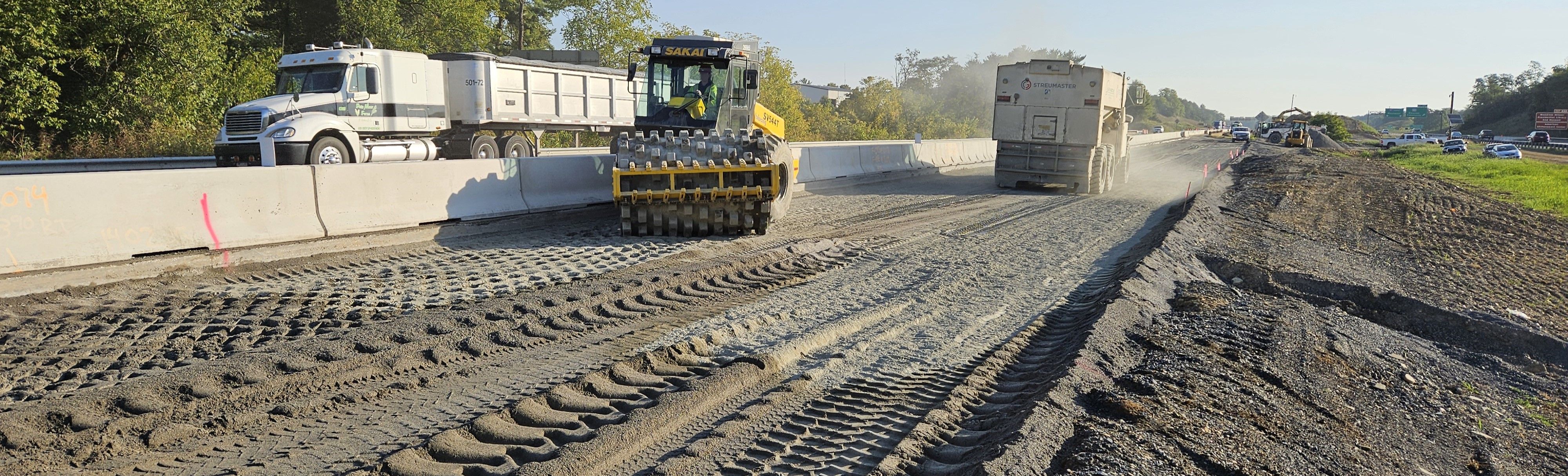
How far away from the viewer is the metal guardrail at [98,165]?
19281 millimetres

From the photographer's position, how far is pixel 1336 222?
53.9 feet

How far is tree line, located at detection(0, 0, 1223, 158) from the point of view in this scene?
2152 centimetres

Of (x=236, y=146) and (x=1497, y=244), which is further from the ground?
(x=236, y=146)

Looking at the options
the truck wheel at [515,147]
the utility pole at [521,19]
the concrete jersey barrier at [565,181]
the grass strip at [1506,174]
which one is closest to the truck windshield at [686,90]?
the concrete jersey barrier at [565,181]

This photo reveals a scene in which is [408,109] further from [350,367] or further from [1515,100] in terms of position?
[1515,100]

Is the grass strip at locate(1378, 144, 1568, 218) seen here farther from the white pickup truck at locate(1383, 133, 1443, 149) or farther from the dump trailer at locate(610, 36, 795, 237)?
the dump trailer at locate(610, 36, 795, 237)

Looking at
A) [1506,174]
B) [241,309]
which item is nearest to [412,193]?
[241,309]

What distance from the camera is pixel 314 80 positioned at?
18.3 metres

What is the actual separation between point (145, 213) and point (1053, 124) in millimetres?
17424

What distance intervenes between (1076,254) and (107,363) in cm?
961

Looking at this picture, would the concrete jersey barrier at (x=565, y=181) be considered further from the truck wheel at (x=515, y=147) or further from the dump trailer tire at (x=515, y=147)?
the dump trailer tire at (x=515, y=147)

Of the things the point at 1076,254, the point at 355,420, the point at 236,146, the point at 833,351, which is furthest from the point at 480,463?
the point at 236,146

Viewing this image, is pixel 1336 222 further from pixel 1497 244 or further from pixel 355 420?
pixel 355 420

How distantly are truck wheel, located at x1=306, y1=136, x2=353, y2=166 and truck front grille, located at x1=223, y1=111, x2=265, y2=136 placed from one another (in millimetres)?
1187
